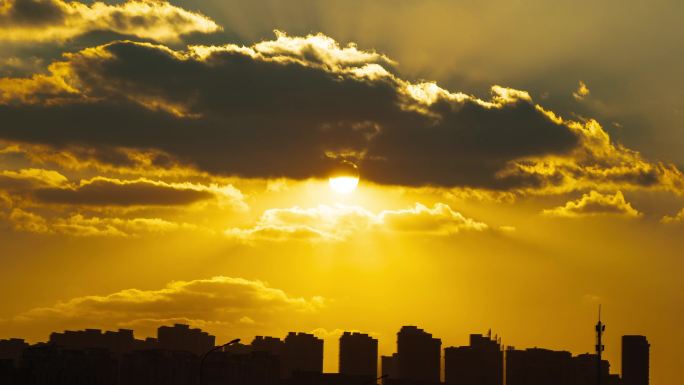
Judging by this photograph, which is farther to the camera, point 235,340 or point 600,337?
point 600,337

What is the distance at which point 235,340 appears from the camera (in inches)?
3617

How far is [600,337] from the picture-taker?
189375 millimetres

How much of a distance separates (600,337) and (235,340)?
108402 millimetres
